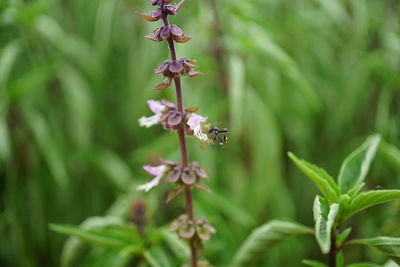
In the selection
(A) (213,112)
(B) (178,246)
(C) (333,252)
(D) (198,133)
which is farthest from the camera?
(A) (213,112)

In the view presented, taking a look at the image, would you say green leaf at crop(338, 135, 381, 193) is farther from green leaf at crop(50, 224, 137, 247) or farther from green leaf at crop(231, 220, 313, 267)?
green leaf at crop(50, 224, 137, 247)

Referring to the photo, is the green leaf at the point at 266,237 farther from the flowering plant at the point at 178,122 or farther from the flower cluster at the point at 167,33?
the flower cluster at the point at 167,33

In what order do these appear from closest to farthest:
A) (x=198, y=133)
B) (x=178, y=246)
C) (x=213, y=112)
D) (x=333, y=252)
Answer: (x=198, y=133) < (x=333, y=252) < (x=178, y=246) < (x=213, y=112)

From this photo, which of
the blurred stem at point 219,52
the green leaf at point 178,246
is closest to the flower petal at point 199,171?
the green leaf at point 178,246

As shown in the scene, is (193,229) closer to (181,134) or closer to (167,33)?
(181,134)

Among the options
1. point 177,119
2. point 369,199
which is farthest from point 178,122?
point 369,199

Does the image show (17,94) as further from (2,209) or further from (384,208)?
(384,208)

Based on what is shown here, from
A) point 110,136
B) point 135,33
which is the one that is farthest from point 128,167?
point 135,33

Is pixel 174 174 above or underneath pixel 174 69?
underneath
